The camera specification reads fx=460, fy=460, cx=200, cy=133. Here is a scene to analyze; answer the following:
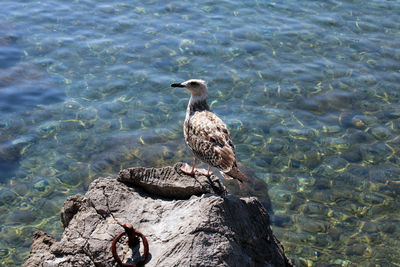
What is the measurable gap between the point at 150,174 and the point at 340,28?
388 inches

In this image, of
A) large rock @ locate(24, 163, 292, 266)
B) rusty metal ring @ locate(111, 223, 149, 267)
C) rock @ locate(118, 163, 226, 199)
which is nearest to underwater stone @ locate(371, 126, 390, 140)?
large rock @ locate(24, 163, 292, 266)

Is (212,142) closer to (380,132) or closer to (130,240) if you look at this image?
(130,240)

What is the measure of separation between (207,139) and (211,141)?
0.07 m

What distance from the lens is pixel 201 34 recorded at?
13023 mm

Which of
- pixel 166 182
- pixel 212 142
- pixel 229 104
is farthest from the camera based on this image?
pixel 229 104

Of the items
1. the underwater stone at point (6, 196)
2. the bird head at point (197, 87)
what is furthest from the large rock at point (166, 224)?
the underwater stone at point (6, 196)

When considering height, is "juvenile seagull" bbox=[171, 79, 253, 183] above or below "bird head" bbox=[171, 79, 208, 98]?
below

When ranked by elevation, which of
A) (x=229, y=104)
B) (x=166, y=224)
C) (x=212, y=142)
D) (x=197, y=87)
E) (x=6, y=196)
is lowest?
(x=6, y=196)

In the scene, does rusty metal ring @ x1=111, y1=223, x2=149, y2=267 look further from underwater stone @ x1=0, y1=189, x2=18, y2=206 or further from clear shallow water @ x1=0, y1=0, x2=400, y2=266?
underwater stone @ x1=0, y1=189, x2=18, y2=206

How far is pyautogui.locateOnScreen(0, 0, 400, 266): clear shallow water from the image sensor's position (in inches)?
311

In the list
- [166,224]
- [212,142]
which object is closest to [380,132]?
[212,142]

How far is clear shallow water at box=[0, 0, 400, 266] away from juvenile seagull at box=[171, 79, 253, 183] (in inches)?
87.2

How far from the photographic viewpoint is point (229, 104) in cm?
1051

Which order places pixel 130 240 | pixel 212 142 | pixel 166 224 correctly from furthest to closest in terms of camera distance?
1. pixel 212 142
2. pixel 166 224
3. pixel 130 240
